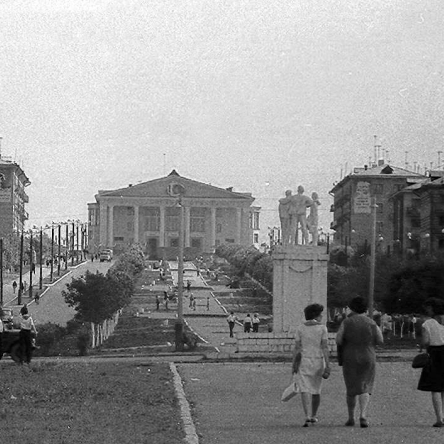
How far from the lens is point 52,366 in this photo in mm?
22469

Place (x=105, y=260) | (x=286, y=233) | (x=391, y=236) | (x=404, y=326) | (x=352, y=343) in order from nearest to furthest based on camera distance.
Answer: (x=352, y=343) < (x=286, y=233) < (x=404, y=326) < (x=391, y=236) < (x=105, y=260)

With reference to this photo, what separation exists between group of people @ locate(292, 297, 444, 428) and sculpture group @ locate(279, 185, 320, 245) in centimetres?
1793

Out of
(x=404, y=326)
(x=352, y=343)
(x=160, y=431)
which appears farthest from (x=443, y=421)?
(x=404, y=326)

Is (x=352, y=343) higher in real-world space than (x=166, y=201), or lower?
lower

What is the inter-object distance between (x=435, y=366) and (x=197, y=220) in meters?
179

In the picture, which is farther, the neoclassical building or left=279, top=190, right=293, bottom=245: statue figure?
the neoclassical building

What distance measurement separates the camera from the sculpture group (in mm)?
32062

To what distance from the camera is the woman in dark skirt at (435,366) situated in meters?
13.7

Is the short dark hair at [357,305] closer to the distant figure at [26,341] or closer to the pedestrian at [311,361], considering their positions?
the pedestrian at [311,361]

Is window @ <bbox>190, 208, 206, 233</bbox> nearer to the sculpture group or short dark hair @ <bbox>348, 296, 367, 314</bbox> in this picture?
the sculpture group

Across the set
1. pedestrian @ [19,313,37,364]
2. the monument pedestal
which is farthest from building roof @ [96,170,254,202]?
pedestrian @ [19,313,37,364]

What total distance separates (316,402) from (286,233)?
1858cm

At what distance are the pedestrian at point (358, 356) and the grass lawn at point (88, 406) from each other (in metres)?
1.74

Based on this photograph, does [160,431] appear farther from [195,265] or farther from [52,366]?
[195,265]
